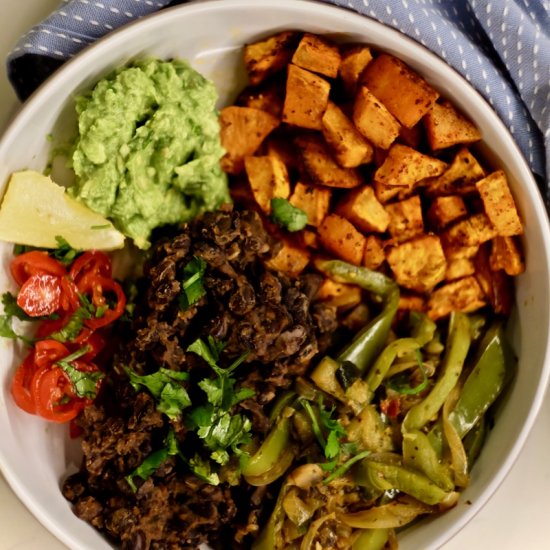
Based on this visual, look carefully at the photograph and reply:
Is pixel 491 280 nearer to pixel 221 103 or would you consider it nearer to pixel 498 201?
pixel 498 201

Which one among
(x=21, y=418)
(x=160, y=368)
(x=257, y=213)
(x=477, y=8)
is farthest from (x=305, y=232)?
(x=21, y=418)

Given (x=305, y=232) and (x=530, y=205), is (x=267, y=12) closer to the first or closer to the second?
(x=305, y=232)

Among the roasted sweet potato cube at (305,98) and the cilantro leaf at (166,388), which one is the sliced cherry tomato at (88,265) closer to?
the cilantro leaf at (166,388)

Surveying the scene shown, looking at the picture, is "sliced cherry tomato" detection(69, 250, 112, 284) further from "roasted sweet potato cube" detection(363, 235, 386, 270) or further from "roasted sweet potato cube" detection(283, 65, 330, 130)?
"roasted sweet potato cube" detection(363, 235, 386, 270)

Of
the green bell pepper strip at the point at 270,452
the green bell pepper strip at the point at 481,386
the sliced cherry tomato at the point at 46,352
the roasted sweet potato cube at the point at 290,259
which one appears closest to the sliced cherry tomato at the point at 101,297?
the sliced cherry tomato at the point at 46,352

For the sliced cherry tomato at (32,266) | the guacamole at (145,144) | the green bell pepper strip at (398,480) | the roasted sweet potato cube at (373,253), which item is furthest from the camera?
the roasted sweet potato cube at (373,253)

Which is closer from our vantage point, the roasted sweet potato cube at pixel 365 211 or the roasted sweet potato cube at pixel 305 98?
the roasted sweet potato cube at pixel 305 98

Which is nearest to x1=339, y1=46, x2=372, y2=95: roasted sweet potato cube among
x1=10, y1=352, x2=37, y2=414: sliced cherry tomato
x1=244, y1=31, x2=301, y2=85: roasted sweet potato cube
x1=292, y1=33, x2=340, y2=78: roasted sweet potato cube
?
x1=292, y1=33, x2=340, y2=78: roasted sweet potato cube
